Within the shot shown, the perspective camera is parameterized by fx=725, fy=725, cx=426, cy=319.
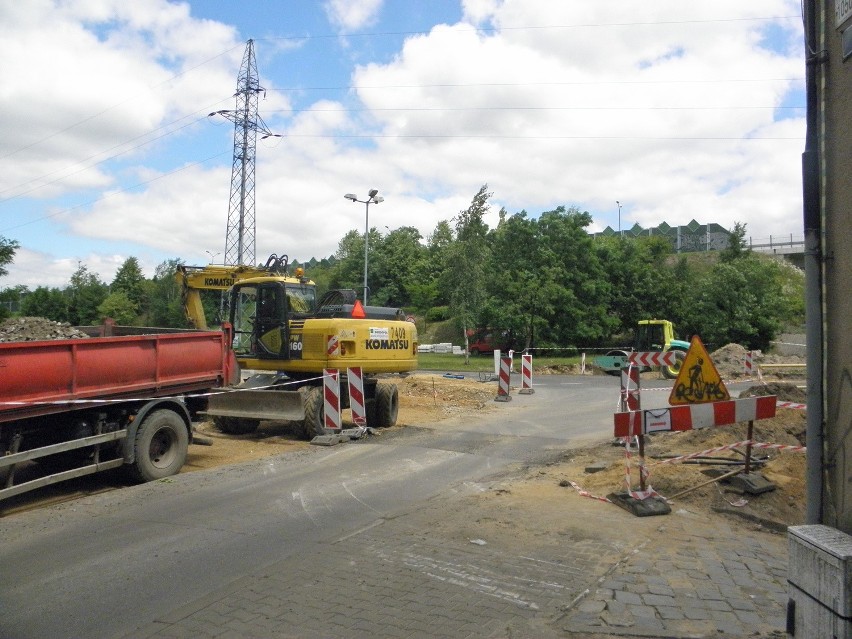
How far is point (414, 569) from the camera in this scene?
5.93m

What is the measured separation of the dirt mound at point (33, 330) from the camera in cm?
989

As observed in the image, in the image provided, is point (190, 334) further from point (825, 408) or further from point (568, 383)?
point (568, 383)

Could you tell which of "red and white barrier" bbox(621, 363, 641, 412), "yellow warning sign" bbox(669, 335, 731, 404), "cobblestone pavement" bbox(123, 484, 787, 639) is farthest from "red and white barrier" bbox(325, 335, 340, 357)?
"yellow warning sign" bbox(669, 335, 731, 404)

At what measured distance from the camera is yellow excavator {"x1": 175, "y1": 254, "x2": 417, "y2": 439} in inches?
511

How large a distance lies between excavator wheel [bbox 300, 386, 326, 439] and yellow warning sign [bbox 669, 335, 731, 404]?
21.9 feet

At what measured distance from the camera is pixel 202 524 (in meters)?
7.38

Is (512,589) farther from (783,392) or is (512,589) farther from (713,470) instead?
(783,392)

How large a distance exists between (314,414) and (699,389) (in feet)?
22.8

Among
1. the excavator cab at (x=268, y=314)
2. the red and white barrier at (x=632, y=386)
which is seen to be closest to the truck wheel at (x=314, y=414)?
the excavator cab at (x=268, y=314)

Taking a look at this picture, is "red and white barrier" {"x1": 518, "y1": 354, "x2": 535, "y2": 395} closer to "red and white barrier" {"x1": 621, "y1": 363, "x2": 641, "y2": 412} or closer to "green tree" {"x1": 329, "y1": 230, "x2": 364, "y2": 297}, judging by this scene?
"red and white barrier" {"x1": 621, "y1": 363, "x2": 641, "y2": 412}

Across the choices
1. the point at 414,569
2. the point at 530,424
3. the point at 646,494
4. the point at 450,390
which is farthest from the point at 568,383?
the point at 414,569

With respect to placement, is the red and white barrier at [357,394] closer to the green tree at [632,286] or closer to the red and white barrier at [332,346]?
the red and white barrier at [332,346]

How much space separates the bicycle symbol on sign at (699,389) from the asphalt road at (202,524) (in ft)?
A: 9.94

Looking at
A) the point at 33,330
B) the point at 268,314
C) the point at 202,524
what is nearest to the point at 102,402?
the point at 33,330
